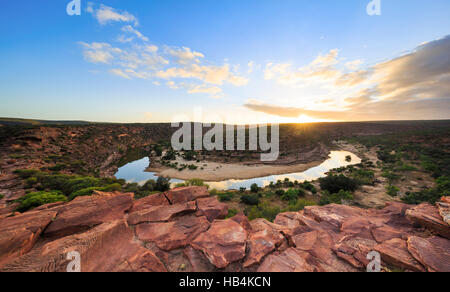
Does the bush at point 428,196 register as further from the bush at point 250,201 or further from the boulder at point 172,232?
the boulder at point 172,232

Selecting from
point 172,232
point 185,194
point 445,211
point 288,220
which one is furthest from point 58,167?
point 445,211

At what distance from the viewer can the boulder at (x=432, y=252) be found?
3.74 m

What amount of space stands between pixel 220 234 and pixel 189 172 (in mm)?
27122

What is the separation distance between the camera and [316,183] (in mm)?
22656

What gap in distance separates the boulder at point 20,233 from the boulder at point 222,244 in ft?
15.9

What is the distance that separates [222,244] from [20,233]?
6.12m

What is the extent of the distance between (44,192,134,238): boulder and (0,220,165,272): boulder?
2.99 ft

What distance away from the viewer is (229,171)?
31.1 metres

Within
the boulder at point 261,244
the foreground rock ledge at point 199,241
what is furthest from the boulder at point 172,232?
the boulder at point 261,244

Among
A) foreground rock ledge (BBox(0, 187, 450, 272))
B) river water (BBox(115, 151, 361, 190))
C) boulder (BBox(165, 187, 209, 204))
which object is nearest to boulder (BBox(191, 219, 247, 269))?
foreground rock ledge (BBox(0, 187, 450, 272))

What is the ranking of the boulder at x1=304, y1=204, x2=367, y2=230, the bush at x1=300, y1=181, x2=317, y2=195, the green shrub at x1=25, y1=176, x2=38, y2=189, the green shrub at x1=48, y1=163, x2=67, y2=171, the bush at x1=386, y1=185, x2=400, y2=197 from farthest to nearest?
the bush at x1=300, y1=181, x2=317, y2=195 < the green shrub at x1=48, y1=163, x2=67, y2=171 < the bush at x1=386, y1=185, x2=400, y2=197 < the green shrub at x1=25, y1=176, x2=38, y2=189 < the boulder at x1=304, y1=204, x2=367, y2=230

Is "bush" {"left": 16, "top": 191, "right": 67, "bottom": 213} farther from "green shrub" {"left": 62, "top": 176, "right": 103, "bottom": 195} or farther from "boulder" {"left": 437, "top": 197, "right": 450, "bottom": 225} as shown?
"boulder" {"left": 437, "top": 197, "right": 450, "bottom": 225}

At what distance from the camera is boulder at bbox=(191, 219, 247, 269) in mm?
3962

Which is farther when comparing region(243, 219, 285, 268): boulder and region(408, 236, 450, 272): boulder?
region(243, 219, 285, 268): boulder
